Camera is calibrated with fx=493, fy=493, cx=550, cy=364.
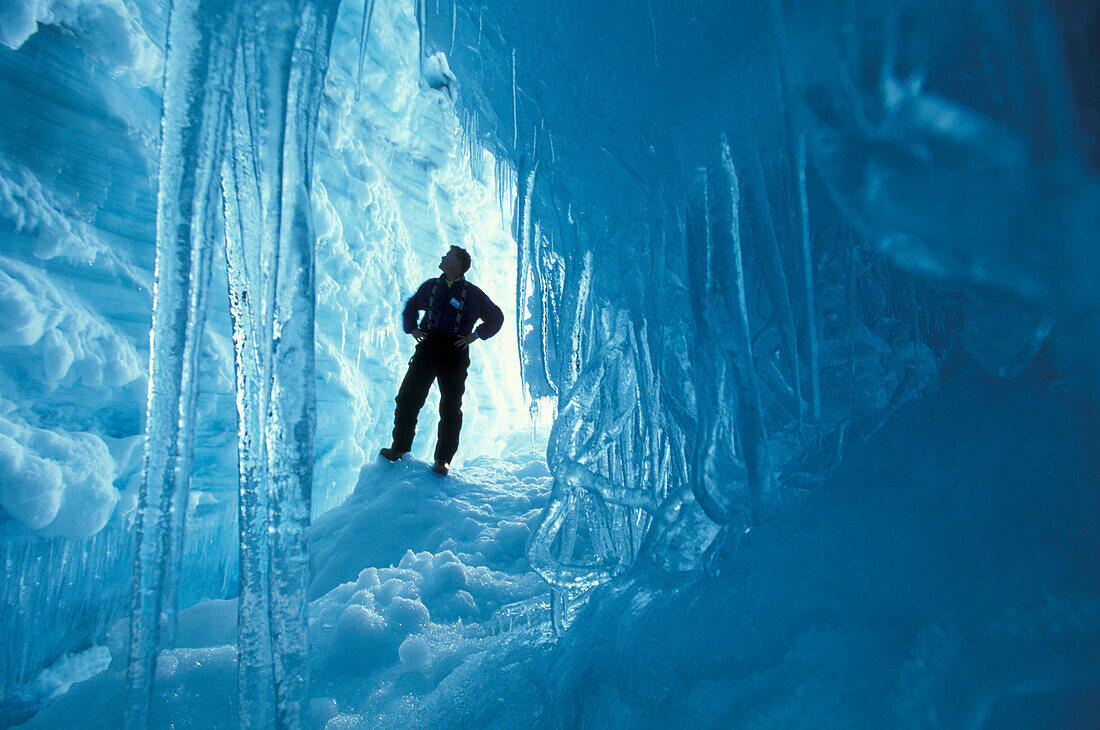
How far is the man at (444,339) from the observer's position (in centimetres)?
259

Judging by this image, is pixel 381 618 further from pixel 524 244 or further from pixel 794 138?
pixel 524 244

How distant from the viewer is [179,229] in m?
1.15

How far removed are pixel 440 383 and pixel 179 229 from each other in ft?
5.19

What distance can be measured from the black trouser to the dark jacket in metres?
0.06

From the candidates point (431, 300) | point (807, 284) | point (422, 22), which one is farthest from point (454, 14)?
point (807, 284)

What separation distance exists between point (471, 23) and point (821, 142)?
1964 millimetres

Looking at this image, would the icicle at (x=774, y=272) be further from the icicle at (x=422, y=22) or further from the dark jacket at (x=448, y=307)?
the icicle at (x=422, y=22)

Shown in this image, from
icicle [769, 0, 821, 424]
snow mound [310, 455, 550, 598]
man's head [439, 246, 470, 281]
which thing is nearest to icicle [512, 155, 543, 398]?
man's head [439, 246, 470, 281]

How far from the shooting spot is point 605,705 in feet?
3.42

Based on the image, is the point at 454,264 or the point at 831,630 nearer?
the point at 831,630

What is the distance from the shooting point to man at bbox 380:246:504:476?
8.48 feet

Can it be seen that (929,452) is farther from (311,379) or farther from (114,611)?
(114,611)

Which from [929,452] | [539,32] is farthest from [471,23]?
[929,452]

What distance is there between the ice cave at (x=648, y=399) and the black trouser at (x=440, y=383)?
49 mm
